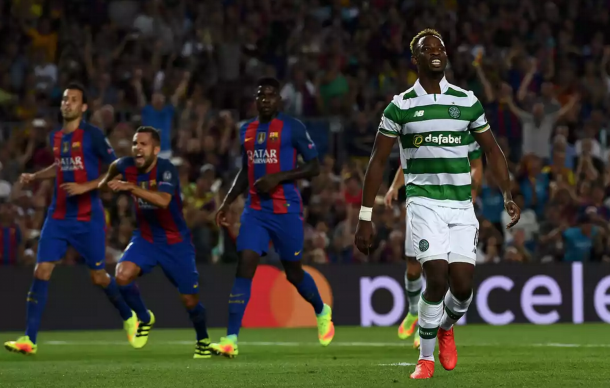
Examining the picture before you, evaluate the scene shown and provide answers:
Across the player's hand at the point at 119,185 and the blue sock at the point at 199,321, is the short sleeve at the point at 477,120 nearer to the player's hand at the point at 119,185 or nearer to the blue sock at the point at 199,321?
the player's hand at the point at 119,185

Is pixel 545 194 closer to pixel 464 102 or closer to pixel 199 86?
pixel 199 86

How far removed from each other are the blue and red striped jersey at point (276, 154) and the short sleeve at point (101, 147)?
1669mm

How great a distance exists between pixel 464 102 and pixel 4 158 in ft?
34.6

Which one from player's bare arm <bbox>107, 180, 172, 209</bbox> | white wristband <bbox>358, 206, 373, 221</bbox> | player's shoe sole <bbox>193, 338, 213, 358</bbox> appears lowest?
player's shoe sole <bbox>193, 338, 213, 358</bbox>

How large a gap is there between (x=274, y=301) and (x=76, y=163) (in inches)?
196

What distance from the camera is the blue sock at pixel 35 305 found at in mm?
11164

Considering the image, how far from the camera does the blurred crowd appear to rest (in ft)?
54.1

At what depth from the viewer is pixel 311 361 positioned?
9820 millimetres

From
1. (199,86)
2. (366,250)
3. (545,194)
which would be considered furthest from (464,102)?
(199,86)

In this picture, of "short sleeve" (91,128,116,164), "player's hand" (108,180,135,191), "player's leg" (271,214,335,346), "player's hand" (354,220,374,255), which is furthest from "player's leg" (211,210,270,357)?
"player's hand" (354,220,374,255)

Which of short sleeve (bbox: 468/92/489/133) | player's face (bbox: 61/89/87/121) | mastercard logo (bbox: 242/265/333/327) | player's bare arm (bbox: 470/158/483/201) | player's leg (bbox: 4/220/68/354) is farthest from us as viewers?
mastercard logo (bbox: 242/265/333/327)

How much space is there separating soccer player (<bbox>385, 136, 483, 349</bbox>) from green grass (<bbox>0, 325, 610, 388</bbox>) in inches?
11.2

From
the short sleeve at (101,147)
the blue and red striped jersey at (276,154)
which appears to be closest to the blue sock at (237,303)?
the blue and red striped jersey at (276,154)

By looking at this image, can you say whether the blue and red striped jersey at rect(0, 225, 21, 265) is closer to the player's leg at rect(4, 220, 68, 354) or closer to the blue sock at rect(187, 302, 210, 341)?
the player's leg at rect(4, 220, 68, 354)
